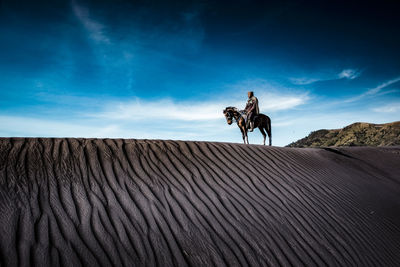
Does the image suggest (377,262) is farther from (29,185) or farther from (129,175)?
(29,185)

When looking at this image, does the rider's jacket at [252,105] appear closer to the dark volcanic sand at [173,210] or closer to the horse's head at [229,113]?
the horse's head at [229,113]

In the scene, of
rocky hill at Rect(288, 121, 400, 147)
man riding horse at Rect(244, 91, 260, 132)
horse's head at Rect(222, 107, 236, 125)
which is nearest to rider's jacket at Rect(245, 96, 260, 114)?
man riding horse at Rect(244, 91, 260, 132)

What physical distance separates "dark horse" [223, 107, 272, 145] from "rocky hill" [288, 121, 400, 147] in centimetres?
2213

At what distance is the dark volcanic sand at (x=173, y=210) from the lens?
2.54 meters

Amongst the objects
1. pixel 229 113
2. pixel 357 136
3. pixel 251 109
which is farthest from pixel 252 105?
pixel 357 136

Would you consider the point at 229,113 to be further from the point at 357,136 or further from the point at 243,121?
the point at 357,136

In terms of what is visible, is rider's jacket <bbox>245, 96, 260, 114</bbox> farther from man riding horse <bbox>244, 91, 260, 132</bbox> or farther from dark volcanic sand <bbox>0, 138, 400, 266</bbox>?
dark volcanic sand <bbox>0, 138, 400, 266</bbox>

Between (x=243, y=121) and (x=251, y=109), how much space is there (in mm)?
718

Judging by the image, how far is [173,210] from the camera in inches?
129

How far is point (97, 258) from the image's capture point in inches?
92.6

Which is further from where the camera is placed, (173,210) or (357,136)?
(357,136)

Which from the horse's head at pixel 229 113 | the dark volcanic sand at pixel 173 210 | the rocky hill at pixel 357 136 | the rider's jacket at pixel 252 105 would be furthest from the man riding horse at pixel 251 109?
the rocky hill at pixel 357 136

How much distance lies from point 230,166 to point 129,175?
1963mm

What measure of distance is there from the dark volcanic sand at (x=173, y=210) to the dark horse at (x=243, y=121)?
665cm
